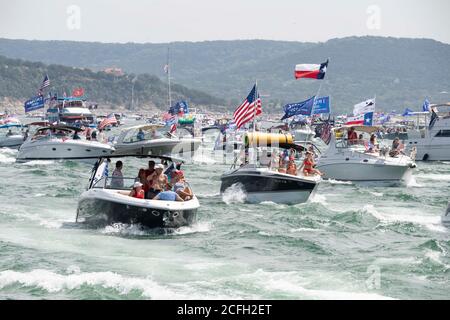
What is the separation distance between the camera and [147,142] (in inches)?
2053

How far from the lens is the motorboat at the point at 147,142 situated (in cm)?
5231

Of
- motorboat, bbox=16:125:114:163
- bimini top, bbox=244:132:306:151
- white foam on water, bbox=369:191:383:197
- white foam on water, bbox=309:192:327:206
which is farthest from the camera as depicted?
motorboat, bbox=16:125:114:163

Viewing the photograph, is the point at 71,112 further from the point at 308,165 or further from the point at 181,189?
the point at 181,189

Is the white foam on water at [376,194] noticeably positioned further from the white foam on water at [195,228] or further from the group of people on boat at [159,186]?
the group of people on boat at [159,186]

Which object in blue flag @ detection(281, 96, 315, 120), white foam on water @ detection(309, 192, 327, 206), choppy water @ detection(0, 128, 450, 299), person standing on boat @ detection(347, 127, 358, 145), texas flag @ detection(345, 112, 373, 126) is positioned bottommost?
white foam on water @ detection(309, 192, 327, 206)

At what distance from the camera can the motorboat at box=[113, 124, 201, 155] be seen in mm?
52312

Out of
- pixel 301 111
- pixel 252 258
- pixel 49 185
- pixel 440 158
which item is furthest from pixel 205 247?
pixel 440 158

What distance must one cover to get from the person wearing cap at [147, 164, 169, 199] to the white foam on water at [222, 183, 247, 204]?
784cm

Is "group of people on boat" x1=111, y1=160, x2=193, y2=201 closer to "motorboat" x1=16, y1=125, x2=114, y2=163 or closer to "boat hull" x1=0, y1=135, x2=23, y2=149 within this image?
"motorboat" x1=16, y1=125, x2=114, y2=163

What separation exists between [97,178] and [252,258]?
21.4ft

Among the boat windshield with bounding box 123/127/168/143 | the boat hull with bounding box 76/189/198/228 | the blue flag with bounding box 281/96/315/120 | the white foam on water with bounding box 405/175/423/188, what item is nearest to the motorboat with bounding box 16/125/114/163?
the boat windshield with bounding box 123/127/168/143
